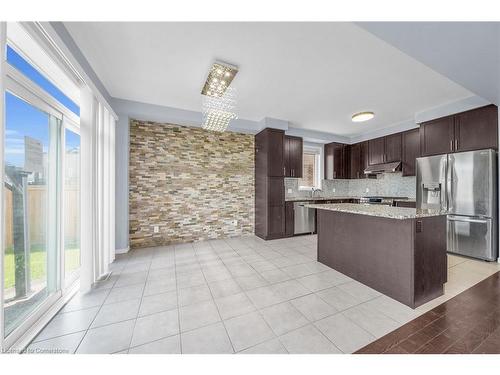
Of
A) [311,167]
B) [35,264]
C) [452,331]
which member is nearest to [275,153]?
[311,167]

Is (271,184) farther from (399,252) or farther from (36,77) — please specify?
(36,77)

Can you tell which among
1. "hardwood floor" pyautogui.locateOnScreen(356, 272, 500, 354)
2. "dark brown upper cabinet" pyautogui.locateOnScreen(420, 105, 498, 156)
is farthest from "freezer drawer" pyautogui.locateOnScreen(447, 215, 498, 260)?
"hardwood floor" pyautogui.locateOnScreen(356, 272, 500, 354)

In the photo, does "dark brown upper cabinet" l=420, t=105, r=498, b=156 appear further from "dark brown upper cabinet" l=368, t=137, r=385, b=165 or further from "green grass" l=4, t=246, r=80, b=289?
"green grass" l=4, t=246, r=80, b=289

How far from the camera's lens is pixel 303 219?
16.0ft

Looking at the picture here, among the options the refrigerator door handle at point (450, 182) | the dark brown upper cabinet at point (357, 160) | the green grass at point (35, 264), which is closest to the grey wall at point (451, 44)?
the refrigerator door handle at point (450, 182)

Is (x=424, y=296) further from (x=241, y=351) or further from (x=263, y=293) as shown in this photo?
(x=241, y=351)

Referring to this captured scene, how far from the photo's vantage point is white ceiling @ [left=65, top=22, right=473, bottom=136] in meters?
1.88

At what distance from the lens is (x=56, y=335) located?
153 cm

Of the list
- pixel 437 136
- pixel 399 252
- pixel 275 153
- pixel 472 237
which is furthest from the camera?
pixel 275 153

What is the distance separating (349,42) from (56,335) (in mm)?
3777

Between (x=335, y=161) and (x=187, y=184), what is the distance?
4.27 m

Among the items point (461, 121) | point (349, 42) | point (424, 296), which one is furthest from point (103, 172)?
point (461, 121)

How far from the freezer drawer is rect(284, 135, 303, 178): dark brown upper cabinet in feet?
9.88

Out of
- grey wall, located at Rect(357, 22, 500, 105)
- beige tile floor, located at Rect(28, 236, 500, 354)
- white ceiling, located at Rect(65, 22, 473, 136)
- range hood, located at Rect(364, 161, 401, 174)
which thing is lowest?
beige tile floor, located at Rect(28, 236, 500, 354)
